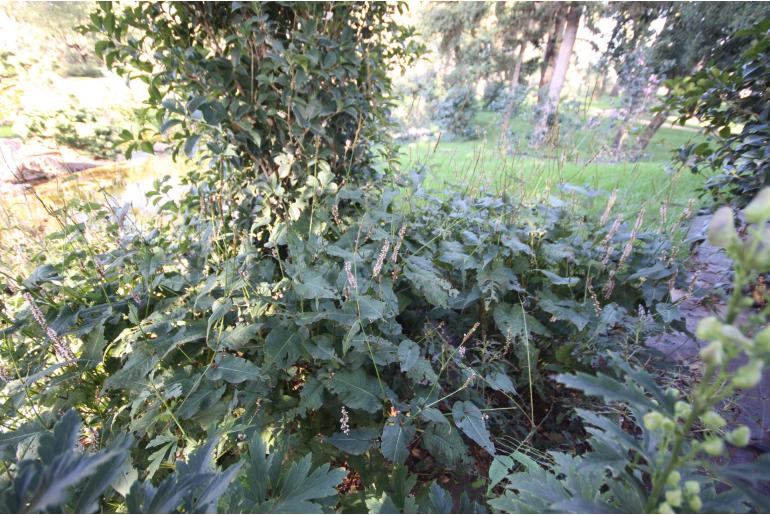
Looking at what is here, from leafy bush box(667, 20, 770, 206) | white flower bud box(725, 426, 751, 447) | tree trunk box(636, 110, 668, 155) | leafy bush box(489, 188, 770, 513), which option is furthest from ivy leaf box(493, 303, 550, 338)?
tree trunk box(636, 110, 668, 155)

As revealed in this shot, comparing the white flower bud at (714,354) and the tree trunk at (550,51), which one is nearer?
the white flower bud at (714,354)

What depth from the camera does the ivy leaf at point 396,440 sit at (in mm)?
996

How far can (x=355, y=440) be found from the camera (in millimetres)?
1070

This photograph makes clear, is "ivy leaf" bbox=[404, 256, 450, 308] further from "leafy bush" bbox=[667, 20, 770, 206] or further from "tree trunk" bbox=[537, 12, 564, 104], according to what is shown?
"tree trunk" bbox=[537, 12, 564, 104]

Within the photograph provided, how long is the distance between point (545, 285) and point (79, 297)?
175 cm

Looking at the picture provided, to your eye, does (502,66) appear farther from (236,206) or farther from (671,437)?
(671,437)

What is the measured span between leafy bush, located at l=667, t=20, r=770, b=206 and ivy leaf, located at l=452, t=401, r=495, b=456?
5.62ft

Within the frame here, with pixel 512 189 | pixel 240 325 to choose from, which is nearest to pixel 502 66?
pixel 512 189

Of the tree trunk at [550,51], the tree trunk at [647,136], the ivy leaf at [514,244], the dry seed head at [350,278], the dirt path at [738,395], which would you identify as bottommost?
the dirt path at [738,395]

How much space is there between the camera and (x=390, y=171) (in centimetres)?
213

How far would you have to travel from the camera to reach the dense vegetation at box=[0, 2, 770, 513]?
23.6 inches

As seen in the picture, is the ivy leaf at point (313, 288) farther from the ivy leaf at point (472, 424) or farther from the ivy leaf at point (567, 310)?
the ivy leaf at point (567, 310)

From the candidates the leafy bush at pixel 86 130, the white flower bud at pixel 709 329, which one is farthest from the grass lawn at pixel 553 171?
the leafy bush at pixel 86 130

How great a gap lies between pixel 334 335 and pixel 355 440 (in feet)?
1.06
